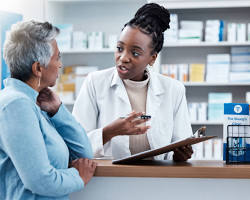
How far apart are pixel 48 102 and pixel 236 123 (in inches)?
30.9

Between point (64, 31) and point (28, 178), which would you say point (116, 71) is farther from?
point (64, 31)

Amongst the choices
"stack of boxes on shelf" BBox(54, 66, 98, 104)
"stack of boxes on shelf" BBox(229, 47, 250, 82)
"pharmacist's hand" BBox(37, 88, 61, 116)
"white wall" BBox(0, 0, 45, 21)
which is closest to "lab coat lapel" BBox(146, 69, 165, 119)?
"pharmacist's hand" BBox(37, 88, 61, 116)

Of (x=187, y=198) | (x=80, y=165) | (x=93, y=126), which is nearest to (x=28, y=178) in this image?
(x=80, y=165)

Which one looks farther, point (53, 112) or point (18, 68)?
point (53, 112)

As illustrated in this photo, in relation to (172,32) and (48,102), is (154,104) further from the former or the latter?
(172,32)

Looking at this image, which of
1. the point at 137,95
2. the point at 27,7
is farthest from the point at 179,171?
the point at 27,7

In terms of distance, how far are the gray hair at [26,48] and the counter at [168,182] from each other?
0.48m

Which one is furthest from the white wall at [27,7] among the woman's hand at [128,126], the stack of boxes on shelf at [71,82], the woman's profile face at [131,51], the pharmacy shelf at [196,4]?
the woman's hand at [128,126]

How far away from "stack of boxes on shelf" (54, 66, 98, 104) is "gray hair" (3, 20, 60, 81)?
2.89m

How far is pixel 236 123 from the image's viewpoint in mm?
1692

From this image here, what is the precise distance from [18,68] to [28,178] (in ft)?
1.18

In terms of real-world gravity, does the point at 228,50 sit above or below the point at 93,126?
above

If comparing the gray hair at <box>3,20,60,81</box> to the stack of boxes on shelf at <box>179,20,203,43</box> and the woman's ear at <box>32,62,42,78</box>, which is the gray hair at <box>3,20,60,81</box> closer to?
the woman's ear at <box>32,62,42,78</box>

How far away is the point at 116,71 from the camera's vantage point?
2076mm
